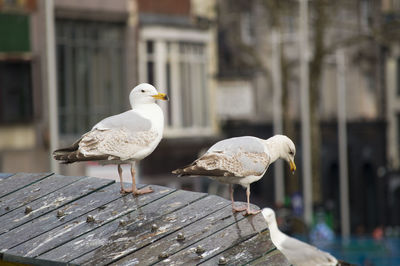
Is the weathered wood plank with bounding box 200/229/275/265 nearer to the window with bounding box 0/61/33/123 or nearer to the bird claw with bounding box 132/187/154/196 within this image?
the bird claw with bounding box 132/187/154/196

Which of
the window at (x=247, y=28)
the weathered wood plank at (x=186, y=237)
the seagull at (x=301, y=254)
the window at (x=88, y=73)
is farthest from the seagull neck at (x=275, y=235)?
the window at (x=247, y=28)

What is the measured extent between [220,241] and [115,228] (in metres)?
0.79

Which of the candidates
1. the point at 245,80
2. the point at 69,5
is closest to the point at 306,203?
the point at 245,80

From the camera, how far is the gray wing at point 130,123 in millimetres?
8195

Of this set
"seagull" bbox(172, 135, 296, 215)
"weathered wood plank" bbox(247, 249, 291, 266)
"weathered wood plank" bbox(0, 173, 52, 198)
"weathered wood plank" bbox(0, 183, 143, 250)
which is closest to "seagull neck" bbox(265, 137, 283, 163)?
"seagull" bbox(172, 135, 296, 215)

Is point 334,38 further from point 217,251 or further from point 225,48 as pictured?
point 217,251

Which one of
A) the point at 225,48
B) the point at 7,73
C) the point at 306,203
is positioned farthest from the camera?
the point at 225,48

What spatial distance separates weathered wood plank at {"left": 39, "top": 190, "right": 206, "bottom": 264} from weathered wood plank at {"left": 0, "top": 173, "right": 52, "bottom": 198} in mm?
1360

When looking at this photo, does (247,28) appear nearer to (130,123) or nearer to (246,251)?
(130,123)

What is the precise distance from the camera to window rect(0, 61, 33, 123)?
A: 29531 millimetres

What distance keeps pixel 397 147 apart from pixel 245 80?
20.0 meters

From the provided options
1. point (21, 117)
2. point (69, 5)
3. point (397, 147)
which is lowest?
point (397, 147)

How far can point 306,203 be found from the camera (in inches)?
1403

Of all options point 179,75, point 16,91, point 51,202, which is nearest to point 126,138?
point 51,202
